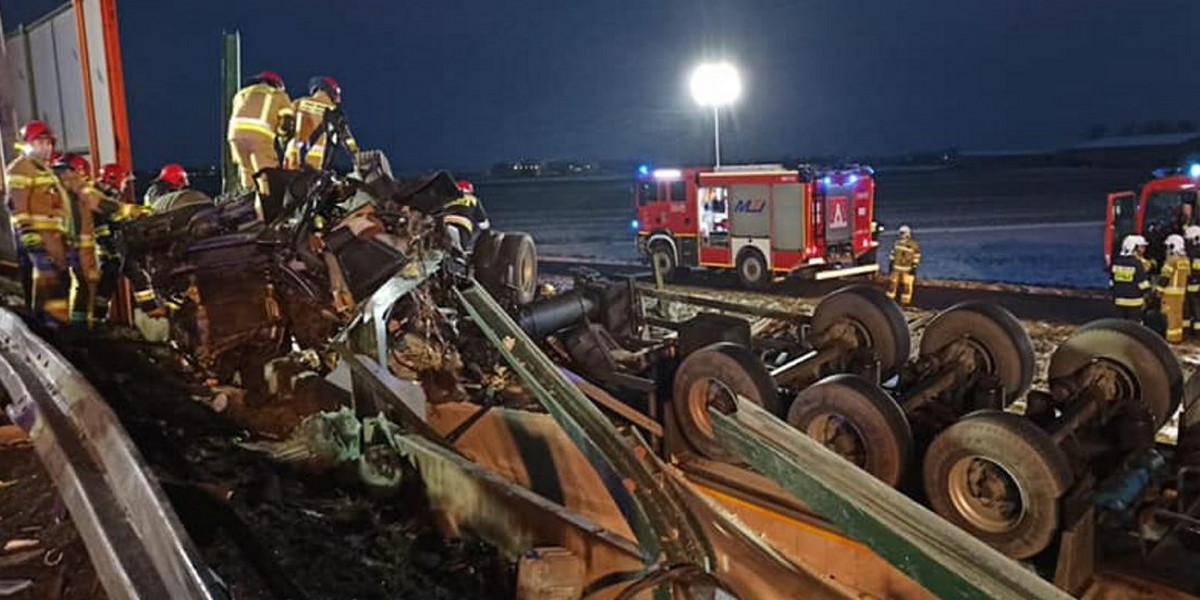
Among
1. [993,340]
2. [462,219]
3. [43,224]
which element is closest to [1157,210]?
[993,340]

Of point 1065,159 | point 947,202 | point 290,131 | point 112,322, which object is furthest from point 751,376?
point 1065,159

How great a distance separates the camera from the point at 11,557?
9.20 feet

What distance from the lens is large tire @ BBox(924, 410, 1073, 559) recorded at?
3.29m

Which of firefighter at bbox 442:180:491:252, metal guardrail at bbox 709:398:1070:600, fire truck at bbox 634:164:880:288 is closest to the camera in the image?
metal guardrail at bbox 709:398:1070:600

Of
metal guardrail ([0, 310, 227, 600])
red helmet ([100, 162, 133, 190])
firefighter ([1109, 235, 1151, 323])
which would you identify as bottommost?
firefighter ([1109, 235, 1151, 323])

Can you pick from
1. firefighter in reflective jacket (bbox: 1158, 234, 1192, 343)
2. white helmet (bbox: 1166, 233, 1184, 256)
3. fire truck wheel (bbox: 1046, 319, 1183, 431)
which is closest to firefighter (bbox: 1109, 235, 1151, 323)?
firefighter in reflective jacket (bbox: 1158, 234, 1192, 343)

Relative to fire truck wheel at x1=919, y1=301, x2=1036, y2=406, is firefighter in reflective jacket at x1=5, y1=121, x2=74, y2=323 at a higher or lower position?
higher

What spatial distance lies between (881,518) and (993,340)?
8.27ft

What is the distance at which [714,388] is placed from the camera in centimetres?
441

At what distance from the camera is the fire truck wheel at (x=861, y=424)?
3.77 metres

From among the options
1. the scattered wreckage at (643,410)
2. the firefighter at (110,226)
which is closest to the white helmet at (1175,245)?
the scattered wreckage at (643,410)

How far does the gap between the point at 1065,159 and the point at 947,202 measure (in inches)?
1857

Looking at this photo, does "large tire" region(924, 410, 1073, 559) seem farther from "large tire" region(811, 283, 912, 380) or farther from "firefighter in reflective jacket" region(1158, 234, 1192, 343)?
"firefighter in reflective jacket" region(1158, 234, 1192, 343)

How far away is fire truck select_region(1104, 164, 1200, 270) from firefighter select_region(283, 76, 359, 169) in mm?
9250
